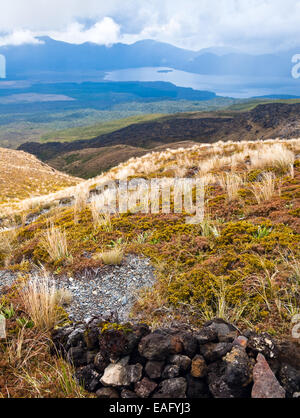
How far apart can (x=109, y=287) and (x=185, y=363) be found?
6.91ft

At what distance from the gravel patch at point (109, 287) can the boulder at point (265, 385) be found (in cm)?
179

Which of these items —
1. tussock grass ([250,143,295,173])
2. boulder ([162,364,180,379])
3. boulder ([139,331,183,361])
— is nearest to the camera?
boulder ([162,364,180,379])

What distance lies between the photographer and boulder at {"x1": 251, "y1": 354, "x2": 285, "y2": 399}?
7.28ft

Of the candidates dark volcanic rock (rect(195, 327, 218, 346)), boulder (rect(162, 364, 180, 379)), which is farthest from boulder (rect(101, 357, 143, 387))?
dark volcanic rock (rect(195, 327, 218, 346))

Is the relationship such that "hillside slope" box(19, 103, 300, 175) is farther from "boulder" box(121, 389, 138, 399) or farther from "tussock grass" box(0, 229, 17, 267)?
"boulder" box(121, 389, 138, 399)

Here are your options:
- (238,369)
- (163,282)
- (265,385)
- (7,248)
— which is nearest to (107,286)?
(163,282)

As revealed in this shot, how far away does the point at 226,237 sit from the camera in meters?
4.88

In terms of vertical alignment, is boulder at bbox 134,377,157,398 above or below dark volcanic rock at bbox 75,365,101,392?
above

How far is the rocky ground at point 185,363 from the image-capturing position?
2.32 metres

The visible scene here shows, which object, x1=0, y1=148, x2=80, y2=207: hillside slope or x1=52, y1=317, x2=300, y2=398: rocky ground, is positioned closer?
x1=52, y1=317, x2=300, y2=398: rocky ground
